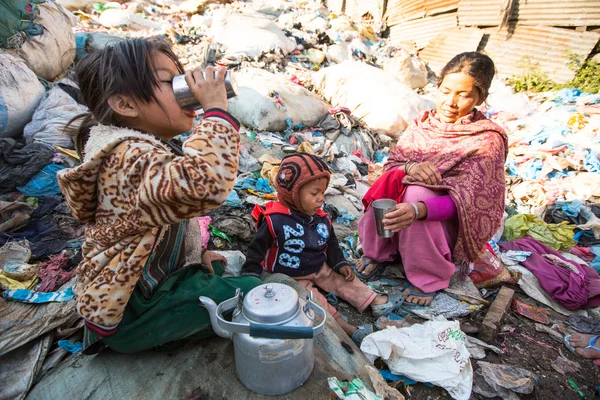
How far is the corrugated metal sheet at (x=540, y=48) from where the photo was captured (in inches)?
239

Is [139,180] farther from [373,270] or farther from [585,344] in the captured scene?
[585,344]

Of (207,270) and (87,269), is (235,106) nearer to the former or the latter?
(207,270)

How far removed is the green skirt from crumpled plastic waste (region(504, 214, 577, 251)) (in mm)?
3023

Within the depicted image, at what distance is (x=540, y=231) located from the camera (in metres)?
3.20

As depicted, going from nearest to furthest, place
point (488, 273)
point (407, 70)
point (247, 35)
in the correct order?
point (488, 273)
point (247, 35)
point (407, 70)

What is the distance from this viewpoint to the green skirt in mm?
1302

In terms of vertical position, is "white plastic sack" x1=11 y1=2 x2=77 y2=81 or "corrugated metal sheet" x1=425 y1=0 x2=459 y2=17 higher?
"corrugated metal sheet" x1=425 y1=0 x2=459 y2=17

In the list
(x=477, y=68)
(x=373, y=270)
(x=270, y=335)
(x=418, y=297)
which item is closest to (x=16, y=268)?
(x=270, y=335)

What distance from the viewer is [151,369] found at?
1.37 meters

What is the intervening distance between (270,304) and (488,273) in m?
1.99

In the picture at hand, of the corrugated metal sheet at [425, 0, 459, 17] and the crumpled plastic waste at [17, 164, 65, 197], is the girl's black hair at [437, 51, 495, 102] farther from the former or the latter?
the corrugated metal sheet at [425, 0, 459, 17]

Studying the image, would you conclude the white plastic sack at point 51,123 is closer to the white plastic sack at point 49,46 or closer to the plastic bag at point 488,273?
the white plastic sack at point 49,46

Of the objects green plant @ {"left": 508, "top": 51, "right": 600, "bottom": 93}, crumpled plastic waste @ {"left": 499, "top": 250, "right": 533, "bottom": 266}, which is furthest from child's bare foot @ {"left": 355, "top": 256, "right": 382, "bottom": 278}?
green plant @ {"left": 508, "top": 51, "right": 600, "bottom": 93}

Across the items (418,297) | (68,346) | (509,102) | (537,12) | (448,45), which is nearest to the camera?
(68,346)
